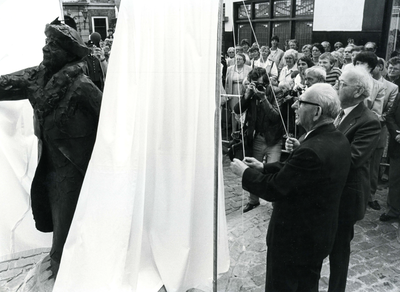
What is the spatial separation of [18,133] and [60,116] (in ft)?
3.69

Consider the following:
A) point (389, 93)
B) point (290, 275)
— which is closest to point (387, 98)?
point (389, 93)

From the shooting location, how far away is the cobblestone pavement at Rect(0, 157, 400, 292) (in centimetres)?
376

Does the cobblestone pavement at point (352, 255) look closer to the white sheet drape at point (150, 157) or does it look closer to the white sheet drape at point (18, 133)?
the white sheet drape at point (150, 157)

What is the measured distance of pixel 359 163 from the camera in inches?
125

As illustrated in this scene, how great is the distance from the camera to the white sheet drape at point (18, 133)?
3.89 meters

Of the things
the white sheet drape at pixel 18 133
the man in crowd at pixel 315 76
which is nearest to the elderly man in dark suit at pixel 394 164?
the man in crowd at pixel 315 76

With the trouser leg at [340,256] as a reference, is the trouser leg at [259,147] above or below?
above

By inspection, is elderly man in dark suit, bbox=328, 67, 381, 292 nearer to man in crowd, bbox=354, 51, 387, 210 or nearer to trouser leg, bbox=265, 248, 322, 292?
trouser leg, bbox=265, 248, 322, 292

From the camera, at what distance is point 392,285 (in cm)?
375

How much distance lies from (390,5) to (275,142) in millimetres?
4685

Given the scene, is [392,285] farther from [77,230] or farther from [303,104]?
[77,230]

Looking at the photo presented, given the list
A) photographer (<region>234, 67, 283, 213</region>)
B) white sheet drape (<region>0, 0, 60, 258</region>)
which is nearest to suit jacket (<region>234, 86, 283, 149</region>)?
photographer (<region>234, 67, 283, 213</region>)

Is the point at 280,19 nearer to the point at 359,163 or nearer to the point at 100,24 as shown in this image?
the point at 359,163

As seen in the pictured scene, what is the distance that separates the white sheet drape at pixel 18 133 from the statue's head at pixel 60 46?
936 millimetres
